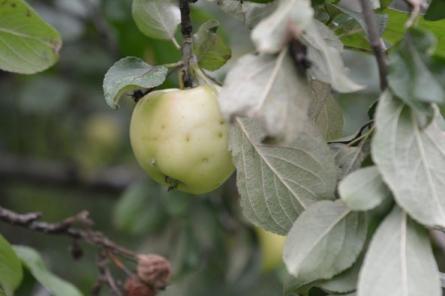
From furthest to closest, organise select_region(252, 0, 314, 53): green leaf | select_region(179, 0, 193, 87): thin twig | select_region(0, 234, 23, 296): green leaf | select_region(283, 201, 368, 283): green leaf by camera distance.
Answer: select_region(0, 234, 23, 296): green leaf
select_region(179, 0, 193, 87): thin twig
select_region(283, 201, 368, 283): green leaf
select_region(252, 0, 314, 53): green leaf

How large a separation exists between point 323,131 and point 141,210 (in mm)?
1061

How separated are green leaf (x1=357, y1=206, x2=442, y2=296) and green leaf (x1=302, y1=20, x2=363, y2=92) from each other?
13 cm

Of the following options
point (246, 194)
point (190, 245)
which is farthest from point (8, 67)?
point (190, 245)

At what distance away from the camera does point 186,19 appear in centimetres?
102

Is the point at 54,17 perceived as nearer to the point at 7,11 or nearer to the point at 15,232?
the point at 15,232

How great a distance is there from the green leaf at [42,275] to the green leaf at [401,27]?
57 centimetres

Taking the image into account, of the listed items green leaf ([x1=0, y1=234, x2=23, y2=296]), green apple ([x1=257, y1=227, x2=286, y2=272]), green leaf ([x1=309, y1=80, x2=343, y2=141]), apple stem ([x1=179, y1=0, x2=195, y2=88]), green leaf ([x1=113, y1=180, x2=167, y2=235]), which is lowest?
green apple ([x1=257, y1=227, x2=286, y2=272])

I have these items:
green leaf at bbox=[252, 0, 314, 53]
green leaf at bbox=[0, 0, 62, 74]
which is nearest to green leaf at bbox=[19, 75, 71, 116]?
green leaf at bbox=[0, 0, 62, 74]

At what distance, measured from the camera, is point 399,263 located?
839mm

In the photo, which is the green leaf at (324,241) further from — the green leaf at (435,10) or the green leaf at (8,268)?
the green leaf at (8,268)

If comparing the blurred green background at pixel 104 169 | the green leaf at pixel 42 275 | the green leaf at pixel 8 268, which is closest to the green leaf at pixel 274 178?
the green leaf at pixel 8 268

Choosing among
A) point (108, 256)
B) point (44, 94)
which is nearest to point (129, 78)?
point (108, 256)

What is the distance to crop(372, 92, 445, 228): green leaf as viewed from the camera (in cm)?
82

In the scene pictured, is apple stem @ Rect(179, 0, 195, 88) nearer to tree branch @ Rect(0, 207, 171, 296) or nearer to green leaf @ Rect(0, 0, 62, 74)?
green leaf @ Rect(0, 0, 62, 74)
